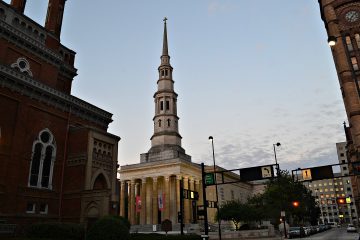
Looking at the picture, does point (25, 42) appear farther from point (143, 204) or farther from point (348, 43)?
point (348, 43)

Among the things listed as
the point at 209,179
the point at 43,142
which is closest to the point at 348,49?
the point at 209,179

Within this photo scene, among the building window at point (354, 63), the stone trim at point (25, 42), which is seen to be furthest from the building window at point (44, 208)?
the building window at point (354, 63)

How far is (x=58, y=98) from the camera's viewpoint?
32469 mm

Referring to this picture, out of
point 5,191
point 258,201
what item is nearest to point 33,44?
point 5,191

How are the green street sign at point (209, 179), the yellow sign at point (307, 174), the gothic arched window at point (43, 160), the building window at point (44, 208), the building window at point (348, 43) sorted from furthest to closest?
the building window at point (348, 43) < the green street sign at point (209, 179) < the gothic arched window at point (43, 160) < the building window at point (44, 208) < the yellow sign at point (307, 174)

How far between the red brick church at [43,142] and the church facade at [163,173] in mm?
35086

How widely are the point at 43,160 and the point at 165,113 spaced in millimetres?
46354

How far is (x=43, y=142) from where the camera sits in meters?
30.6

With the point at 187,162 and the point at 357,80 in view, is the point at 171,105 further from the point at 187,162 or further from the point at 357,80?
the point at 357,80

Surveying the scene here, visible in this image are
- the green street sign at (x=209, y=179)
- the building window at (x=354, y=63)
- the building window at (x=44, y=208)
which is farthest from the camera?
the building window at (x=354, y=63)

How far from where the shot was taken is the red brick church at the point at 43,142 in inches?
1070

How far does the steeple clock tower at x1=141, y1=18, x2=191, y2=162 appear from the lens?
71812mm

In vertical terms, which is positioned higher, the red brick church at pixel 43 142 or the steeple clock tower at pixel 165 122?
the steeple clock tower at pixel 165 122

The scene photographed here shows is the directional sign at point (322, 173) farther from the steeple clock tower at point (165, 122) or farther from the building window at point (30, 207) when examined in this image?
the steeple clock tower at point (165, 122)
